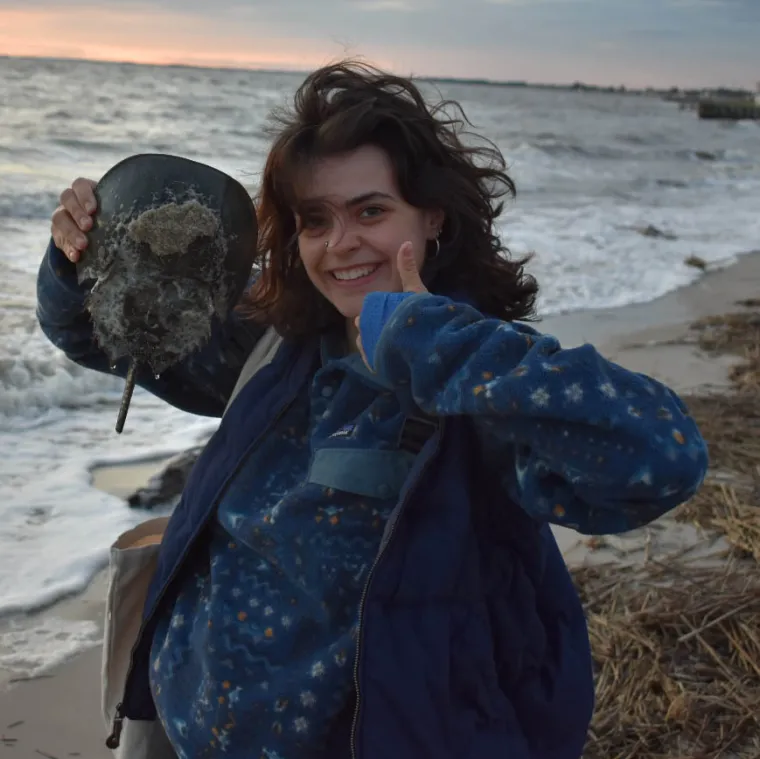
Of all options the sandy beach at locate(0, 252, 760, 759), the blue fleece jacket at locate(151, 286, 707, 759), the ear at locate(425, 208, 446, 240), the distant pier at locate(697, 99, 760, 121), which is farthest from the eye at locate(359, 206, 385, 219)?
the distant pier at locate(697, 99, 760, 121)

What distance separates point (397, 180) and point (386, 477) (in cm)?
59

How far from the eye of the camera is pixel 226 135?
75.3 feet

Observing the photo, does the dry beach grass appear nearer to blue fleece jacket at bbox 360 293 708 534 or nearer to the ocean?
blue fleece jacket at bbox 360 293 708 534

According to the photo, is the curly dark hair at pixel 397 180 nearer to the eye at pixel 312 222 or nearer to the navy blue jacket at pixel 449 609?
the eye at pixel 312 222

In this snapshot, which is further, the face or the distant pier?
the distant pier

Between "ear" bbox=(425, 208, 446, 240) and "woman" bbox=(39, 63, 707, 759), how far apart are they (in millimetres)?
10

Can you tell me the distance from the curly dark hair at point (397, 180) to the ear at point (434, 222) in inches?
0.5

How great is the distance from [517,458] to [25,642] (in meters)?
2.17

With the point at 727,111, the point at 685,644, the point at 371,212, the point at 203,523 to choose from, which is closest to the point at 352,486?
the point at 203,523

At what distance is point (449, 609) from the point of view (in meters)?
1.46

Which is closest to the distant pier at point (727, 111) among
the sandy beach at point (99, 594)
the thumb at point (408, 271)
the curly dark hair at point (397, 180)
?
the sandy beach at point (99, 594)

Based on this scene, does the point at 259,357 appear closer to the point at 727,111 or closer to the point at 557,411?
the point at 557,411

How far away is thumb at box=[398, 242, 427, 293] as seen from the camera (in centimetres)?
151

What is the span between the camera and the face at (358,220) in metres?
1.69
